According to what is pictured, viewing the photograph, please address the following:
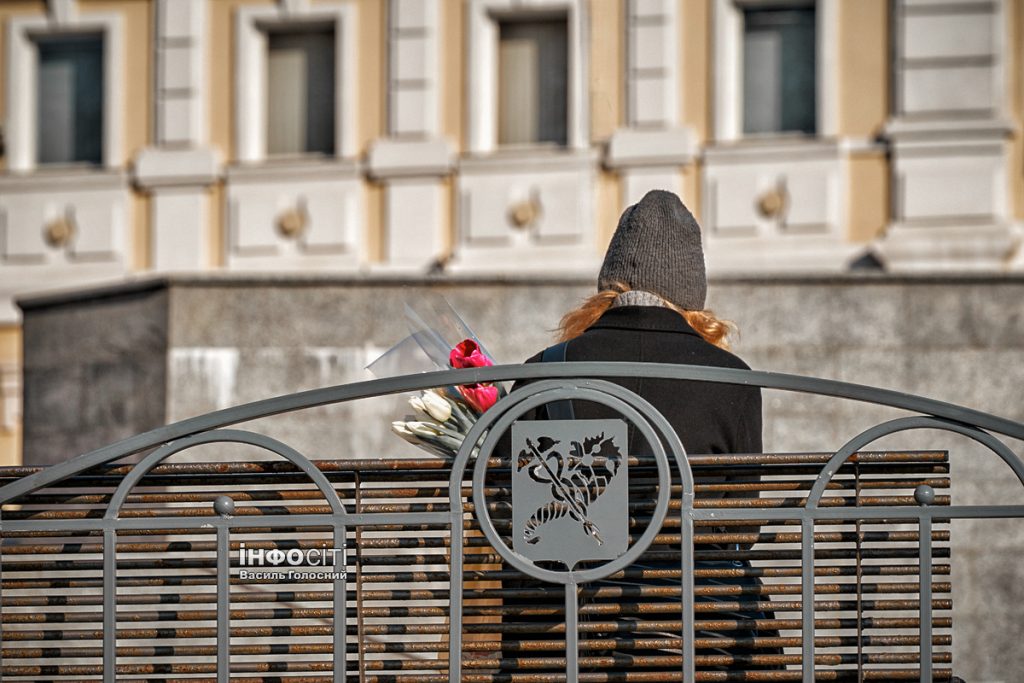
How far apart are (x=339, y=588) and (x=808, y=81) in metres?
11.8

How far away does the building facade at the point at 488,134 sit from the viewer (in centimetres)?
1368

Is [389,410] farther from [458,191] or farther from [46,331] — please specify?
[458,191]

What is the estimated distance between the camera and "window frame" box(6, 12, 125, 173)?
51.3ft

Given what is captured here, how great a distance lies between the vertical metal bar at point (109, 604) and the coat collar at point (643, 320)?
4.21 feet

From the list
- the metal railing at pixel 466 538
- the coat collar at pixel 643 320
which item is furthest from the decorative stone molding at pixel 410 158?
the metal railing at pixel 466 538

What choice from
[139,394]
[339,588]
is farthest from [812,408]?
[339,588]

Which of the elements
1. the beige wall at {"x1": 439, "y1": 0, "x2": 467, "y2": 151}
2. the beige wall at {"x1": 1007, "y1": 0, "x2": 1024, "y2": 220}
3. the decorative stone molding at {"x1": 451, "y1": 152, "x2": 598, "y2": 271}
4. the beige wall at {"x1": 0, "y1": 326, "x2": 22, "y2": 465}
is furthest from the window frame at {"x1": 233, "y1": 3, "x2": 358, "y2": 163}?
the beige wall at {"x1": 1007, "y1": 0, "x2": 1024, "y2": 220}

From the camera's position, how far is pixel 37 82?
16422 mm

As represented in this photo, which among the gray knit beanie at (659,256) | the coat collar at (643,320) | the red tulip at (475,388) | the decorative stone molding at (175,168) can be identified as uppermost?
the decorative stone molding at (175,168)

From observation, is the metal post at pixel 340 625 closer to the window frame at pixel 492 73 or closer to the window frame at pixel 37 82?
the window frame at pixel 492 73

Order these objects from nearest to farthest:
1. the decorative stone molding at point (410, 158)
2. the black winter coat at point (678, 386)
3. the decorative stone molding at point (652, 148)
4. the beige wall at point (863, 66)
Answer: the black winter coat at point (678, 386)
the beige wall at point (863, 66)
the decorative stone molding at point (652, 148)
the decorative stone molding at point (410, 158)

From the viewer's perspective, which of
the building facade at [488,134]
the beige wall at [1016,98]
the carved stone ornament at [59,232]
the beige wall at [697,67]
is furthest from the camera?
the carved stone ornament at [59,232]

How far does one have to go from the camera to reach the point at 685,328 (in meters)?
3.88

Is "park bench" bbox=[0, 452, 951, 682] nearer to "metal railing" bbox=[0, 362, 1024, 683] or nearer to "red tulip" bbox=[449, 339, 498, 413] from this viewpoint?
"metal railing" bbox=[0, 362, 1024, 683]
